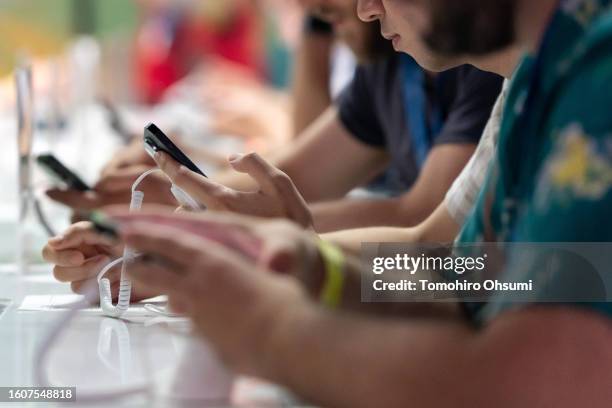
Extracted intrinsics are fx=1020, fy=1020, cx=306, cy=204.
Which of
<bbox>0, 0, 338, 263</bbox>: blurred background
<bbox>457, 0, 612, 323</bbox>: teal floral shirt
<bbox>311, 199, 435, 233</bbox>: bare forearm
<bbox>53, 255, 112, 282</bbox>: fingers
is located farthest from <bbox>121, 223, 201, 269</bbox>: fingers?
<bbox>0, 0, 338, 263</bbox>: blurred background

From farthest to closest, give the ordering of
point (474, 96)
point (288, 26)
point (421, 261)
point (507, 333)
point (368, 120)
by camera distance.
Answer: point (288, 26) → point (368, 120) → point (474, 96) → point (421, 261) → point (507, 333)

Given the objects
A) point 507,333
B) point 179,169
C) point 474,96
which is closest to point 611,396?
point 507,333

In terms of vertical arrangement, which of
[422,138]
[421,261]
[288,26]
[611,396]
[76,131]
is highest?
[288,26]

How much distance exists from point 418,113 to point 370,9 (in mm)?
594

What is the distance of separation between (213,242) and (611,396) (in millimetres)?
272

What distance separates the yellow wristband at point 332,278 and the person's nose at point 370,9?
12.6 inches

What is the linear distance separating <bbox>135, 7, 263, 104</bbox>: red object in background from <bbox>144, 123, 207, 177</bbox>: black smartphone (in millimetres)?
3343

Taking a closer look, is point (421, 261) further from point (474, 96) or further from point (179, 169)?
point (474, 96)

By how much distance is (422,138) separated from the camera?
147 centimetres

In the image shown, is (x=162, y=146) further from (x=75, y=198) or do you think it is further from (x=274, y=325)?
(x=75, y=198)

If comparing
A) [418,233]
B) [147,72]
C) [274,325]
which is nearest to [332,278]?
[274,325]

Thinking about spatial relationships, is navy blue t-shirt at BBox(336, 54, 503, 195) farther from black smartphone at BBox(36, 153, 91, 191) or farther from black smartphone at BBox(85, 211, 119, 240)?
black smartphone at BBox(85, 211, 119, 240)

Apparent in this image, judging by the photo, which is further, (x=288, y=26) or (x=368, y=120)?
(x=288, y=26)

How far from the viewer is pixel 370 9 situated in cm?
90
